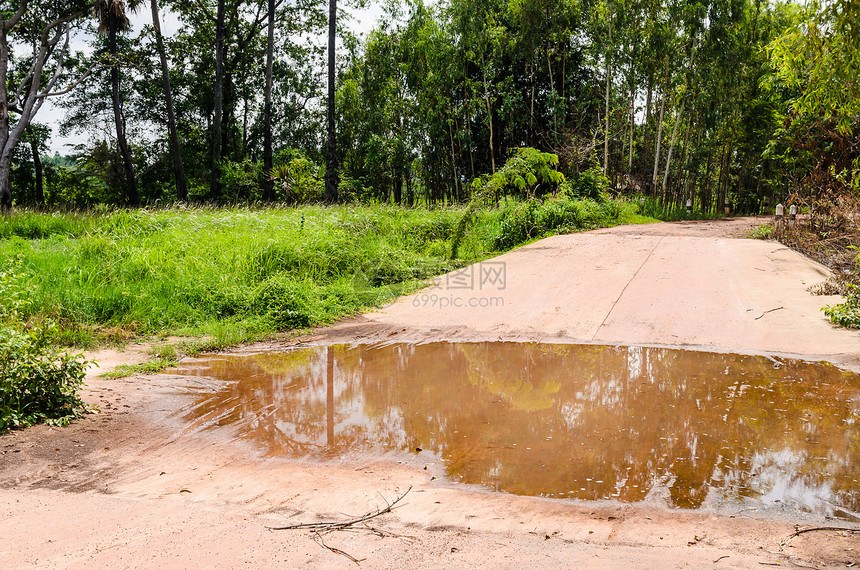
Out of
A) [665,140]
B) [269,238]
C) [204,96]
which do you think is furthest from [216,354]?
[665,140]

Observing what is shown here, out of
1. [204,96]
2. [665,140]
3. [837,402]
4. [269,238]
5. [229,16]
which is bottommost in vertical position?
[837,402]

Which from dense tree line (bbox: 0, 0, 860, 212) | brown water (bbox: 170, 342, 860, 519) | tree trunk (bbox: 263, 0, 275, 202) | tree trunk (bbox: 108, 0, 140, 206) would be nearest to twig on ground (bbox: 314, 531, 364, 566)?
brown water (bbox: 170, 342, 860, 519)

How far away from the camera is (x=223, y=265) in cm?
937

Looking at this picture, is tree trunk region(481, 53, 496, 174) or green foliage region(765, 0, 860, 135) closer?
green foliage region(765, 0, 860, 135)

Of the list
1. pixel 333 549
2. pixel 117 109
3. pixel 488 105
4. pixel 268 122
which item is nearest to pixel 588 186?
pixel 488 105

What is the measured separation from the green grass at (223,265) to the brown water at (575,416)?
61.9 inches

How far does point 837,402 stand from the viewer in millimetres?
5027

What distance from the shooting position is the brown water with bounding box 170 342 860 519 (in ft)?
12.2

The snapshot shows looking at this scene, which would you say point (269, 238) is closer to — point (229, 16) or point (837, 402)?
point (837, 402)

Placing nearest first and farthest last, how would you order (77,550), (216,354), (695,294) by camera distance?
1. (77,550)
2. (216,354)
3. (695,294)

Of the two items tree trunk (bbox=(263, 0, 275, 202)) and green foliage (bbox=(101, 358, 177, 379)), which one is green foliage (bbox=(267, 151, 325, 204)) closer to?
tree trunk (bbox=(263, 0, 275, 202))

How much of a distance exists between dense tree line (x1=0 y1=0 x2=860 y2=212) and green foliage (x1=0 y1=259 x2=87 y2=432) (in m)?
13.8

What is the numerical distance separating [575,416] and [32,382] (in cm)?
425

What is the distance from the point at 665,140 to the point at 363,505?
30879 mm
